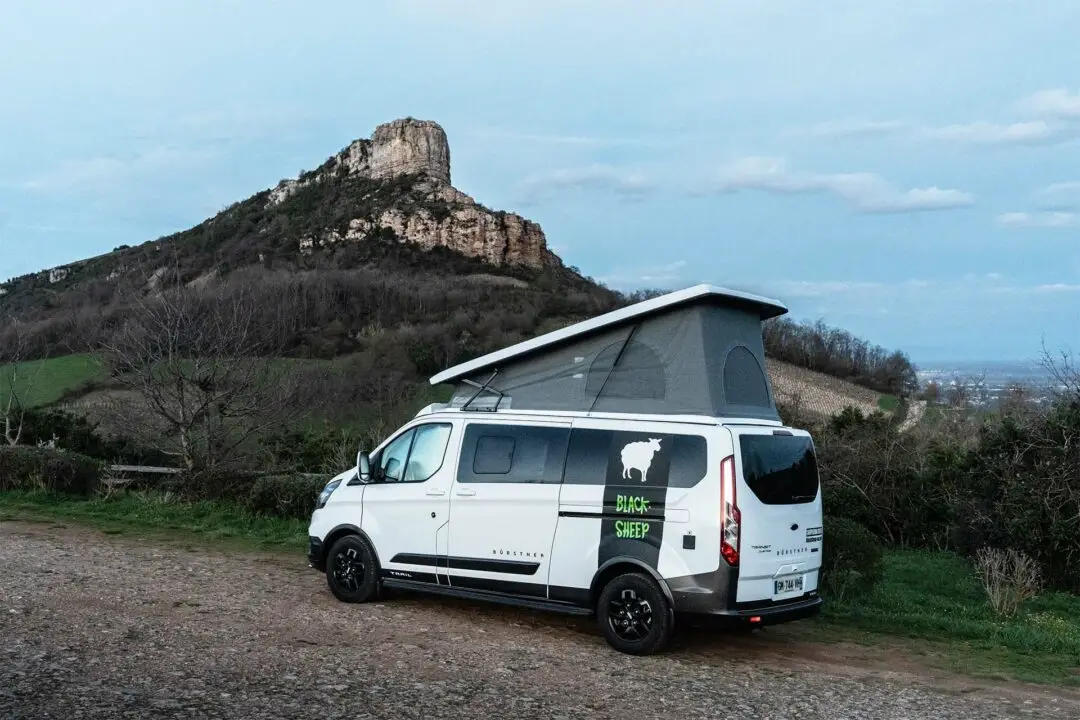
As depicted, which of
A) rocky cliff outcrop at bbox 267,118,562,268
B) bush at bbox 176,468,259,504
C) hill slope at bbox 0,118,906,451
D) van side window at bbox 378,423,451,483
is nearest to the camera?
van side window at bbox 378,423,451,483

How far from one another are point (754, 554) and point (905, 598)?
5723 millimetres

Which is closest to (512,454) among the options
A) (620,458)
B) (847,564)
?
(620,458)

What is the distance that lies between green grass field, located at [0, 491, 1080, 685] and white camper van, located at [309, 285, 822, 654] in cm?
157

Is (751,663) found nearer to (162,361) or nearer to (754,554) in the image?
(754,554)

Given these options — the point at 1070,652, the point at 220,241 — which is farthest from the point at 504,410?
the point at 220,241

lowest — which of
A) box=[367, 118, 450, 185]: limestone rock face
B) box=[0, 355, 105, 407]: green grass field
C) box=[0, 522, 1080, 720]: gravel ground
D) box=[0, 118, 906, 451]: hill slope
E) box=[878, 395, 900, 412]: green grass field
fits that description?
box=[0, 522, 1080, 720]: gravel ground

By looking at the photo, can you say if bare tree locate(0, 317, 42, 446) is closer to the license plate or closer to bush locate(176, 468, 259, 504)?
bush locate(176, 468, 259, 504)

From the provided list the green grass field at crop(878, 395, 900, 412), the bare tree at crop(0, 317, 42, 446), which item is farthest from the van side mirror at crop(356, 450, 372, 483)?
the green grass field at crop(878, 395, 900, 412)

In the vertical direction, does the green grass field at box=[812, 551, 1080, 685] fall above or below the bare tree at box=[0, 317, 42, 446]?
below

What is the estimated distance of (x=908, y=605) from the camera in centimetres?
1170

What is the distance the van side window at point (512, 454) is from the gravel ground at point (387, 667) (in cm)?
137

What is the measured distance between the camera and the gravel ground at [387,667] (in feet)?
20.9

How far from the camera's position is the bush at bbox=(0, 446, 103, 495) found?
17.3 meters

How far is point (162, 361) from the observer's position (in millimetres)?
18734
